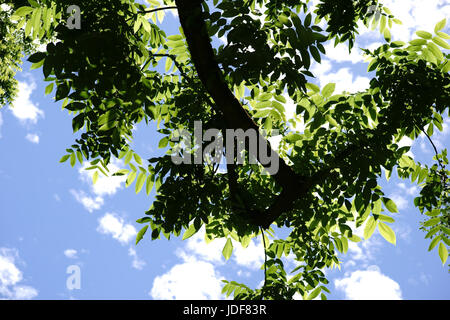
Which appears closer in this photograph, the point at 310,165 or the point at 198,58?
the point at 198,58

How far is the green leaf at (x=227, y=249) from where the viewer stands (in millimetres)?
4461

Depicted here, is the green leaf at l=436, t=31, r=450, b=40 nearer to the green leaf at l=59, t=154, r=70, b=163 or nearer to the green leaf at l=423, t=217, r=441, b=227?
the green leaf at l=423, t=217, r=441, b=227

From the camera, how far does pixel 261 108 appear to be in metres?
4.02

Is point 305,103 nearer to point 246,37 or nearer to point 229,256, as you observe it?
point 246,37

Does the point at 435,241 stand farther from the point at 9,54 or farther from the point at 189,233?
the point at 9,54

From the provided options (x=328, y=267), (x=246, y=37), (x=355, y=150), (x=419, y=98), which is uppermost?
(x=246, y=37)

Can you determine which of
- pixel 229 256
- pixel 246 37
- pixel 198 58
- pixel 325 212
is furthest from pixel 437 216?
pixel 198 58

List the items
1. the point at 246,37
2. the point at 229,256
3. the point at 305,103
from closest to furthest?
1. the point at 246,37
2. the point at 305,103
3. the point at 229,256

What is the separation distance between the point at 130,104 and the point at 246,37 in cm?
138

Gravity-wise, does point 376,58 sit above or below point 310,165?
above

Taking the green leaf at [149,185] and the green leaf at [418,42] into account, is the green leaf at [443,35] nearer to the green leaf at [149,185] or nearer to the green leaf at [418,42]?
the green leaf at [418,42]

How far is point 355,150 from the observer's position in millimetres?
3463

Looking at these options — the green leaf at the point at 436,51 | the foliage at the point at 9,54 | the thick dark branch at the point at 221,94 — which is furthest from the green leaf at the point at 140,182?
the foliage at the point at 9,54

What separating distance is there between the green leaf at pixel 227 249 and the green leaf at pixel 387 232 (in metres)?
1.80
